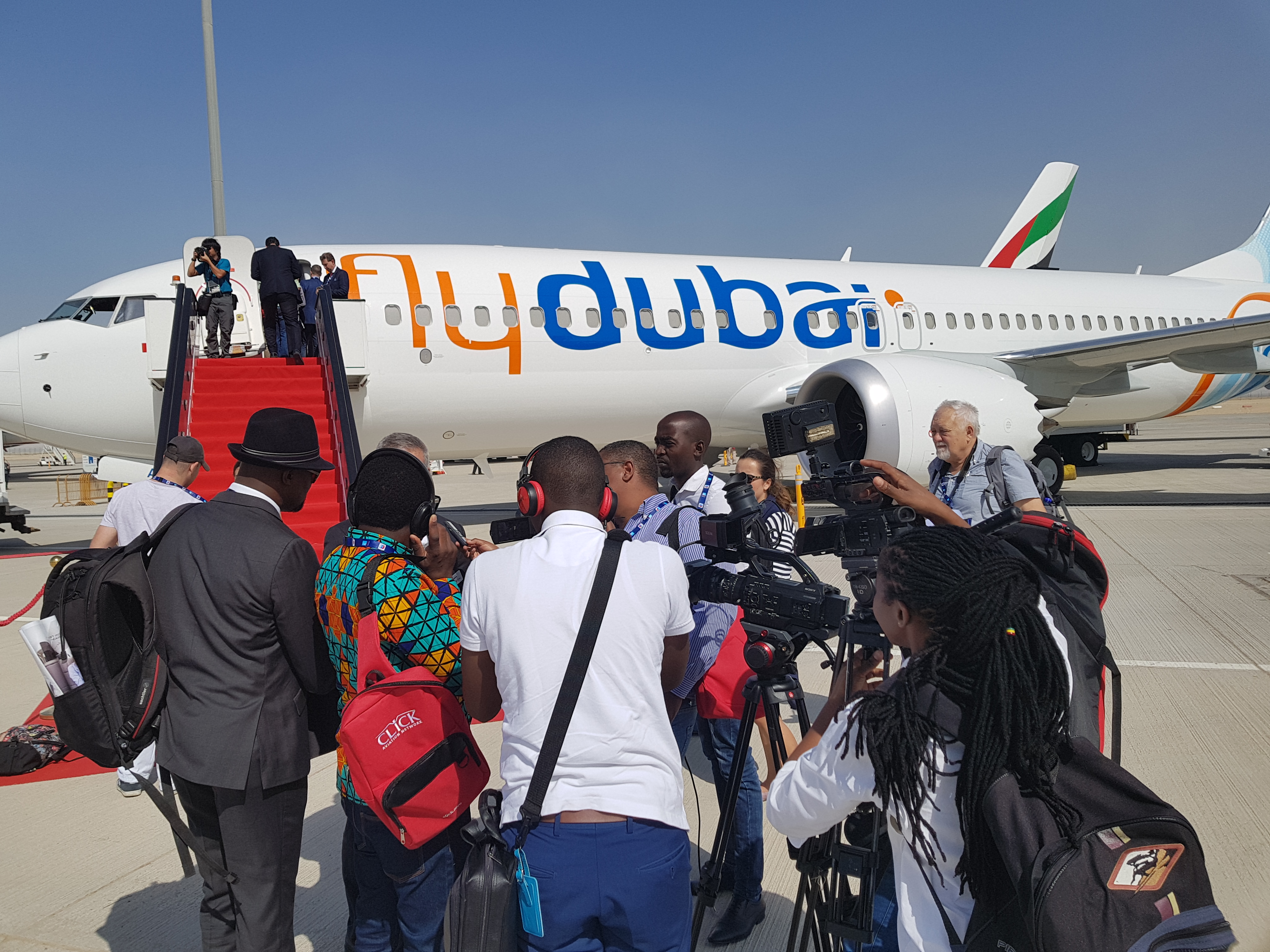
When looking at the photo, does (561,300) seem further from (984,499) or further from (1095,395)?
(1095,395)

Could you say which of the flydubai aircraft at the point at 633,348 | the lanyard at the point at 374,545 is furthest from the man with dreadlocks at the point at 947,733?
the flydubai aircraft at the point at 633,348

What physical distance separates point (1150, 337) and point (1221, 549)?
140 inches

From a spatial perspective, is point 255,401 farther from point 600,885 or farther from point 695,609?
point 600,885

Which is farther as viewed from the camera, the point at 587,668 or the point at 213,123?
the point at 213,123

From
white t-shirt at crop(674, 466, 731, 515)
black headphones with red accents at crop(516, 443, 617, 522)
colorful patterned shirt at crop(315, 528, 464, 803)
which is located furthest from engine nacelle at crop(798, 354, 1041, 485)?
colorful patterned shirt at crop(315, 528, 464, 803)

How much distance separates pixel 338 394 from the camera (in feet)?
28.4

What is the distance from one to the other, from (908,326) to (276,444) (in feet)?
39.6

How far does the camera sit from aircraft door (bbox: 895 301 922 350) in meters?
13.2

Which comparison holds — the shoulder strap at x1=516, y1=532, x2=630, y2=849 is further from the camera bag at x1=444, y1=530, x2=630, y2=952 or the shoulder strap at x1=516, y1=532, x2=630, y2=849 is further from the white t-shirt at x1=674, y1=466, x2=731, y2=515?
the white t-shirt at x1=674, y1=466, x2=731, y2=515

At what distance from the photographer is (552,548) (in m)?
1.95

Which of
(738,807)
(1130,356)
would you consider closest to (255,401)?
(738,807)

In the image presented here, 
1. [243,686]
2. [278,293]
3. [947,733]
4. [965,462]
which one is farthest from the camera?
[278,293]

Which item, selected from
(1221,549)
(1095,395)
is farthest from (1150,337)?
(1221,549)

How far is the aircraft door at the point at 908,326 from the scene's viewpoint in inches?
518
